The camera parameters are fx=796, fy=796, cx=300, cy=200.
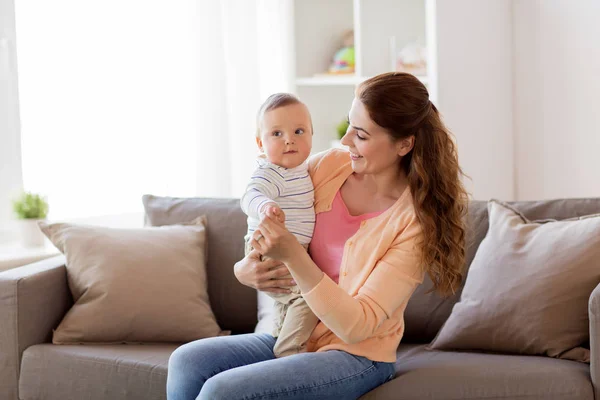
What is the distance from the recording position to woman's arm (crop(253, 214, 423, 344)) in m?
1.79

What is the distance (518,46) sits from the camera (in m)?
3.78

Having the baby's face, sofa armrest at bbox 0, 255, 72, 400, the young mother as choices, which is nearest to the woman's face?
the young mother

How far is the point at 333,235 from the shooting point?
6.61ft

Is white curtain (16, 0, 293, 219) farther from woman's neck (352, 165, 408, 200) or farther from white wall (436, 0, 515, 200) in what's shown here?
woman's neck (352, 165, 408, 200)

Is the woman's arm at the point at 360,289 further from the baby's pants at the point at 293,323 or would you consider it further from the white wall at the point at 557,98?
the white wall at the point at 557,98

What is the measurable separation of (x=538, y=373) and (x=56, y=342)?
146 cm

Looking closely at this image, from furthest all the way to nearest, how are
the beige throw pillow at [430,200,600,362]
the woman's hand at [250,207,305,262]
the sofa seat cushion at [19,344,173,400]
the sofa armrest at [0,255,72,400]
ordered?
the sofa armrest at [0,255,72,400] < the sofa seat cushion at [19,344,173,400] < the beige throw pillow at [430,200,600,362] < the woman's hand at [250,207,305,262]

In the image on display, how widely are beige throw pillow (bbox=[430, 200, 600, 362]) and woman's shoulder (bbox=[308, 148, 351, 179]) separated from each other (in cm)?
59

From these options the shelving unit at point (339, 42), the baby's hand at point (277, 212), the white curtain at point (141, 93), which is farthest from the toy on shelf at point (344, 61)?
the baby's hand at point (277, 212)

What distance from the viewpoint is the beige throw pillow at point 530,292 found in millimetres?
2211

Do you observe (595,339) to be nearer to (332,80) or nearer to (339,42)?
(332,80)

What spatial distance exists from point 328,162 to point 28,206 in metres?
1.64

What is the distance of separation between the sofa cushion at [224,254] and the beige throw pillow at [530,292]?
2.35 ft

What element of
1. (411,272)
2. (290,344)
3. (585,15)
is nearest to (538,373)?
(411,272)
